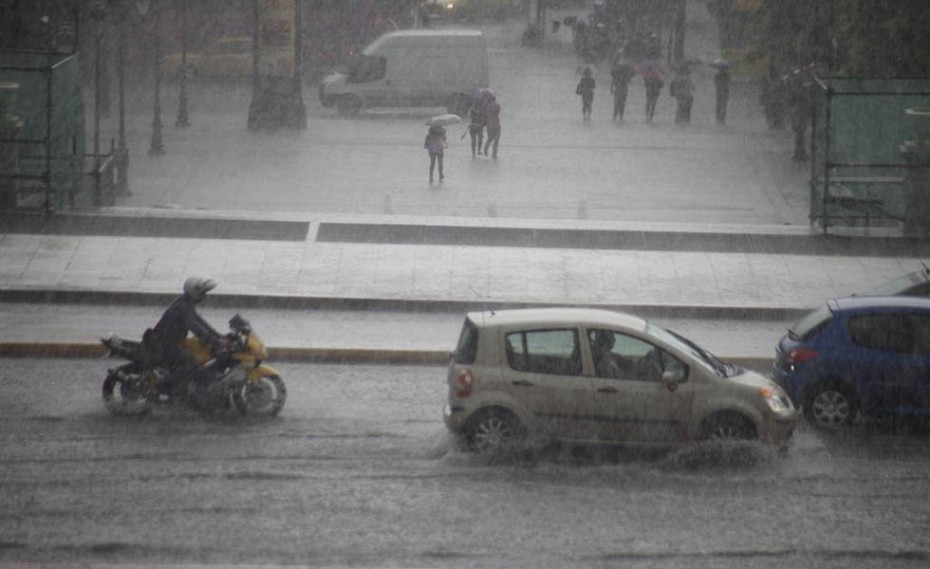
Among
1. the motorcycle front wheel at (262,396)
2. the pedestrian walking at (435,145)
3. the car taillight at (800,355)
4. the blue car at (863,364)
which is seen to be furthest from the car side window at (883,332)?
the pedestrian walking at (435,145)

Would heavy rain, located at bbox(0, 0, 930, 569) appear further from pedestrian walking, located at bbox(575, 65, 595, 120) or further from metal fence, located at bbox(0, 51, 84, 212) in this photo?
pedestrian walking, located at bbox(575, 65, 595, 120)

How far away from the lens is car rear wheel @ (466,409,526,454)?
12.0 m

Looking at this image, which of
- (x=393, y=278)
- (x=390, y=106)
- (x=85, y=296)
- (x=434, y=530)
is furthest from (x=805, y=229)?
(x=390, y=106)

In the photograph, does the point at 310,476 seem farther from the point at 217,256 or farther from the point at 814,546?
the point at 217,256

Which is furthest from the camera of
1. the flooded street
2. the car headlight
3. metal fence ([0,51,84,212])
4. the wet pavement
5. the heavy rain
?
metal fence ([0,51,84,212])

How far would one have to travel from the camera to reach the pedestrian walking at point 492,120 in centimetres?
3231

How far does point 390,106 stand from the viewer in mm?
41844

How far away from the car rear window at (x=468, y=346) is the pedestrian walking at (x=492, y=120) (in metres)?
20.3

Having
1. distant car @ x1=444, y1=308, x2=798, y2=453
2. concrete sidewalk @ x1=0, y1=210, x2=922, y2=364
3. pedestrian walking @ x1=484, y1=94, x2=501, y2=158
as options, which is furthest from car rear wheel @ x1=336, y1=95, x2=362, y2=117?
distant car @ x1=444, y1=308, x2=798, y2=453

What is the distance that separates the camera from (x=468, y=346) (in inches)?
479

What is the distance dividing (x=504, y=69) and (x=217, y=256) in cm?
3227

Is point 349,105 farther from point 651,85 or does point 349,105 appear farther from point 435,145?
point 435,145

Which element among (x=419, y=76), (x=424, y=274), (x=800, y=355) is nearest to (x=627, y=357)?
(x=800, y=355)

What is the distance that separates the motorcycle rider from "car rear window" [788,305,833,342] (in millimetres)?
4964
